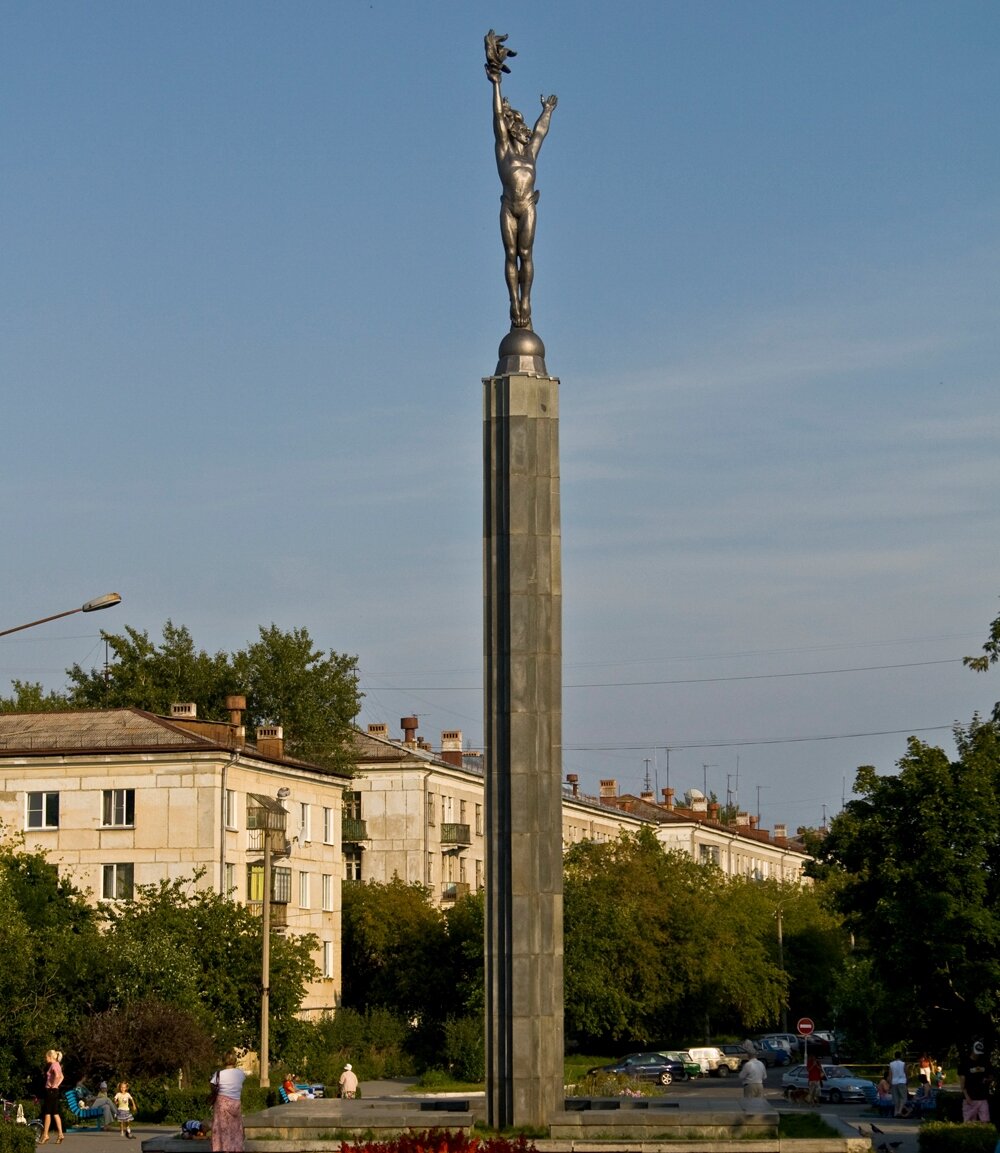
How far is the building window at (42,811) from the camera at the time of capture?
54.7 m

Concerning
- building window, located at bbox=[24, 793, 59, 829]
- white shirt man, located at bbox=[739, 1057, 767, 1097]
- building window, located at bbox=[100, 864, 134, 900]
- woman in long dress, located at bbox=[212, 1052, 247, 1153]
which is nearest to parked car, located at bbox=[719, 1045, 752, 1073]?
building window, located at bbox=[100, 864, 134, 900]

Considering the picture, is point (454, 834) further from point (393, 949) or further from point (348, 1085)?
point (348, 1085)

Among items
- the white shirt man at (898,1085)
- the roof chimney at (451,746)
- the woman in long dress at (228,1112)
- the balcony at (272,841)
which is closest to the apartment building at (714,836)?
the roof chimney at (451,746)

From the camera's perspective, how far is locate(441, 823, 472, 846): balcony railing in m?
73.7

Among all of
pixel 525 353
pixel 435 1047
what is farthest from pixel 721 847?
pixel 525 353

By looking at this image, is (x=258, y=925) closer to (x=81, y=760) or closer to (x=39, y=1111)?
(x=81, y=760)

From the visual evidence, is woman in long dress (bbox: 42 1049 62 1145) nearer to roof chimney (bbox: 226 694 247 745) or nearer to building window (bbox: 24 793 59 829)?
building window (bbox: 24 793 59 829)

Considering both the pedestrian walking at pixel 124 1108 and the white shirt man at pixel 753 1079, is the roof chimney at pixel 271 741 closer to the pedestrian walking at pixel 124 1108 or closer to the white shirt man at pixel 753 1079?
the pedestrian walking at pixel 124 1108

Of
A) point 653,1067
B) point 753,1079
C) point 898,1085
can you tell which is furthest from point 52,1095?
point 653,1067

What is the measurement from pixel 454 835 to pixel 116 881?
21.8m

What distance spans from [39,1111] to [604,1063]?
2913 cm

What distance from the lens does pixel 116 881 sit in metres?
54.0

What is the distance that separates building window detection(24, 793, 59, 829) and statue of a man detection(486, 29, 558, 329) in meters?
31.6

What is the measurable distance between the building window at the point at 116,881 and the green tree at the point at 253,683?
20125 mm
